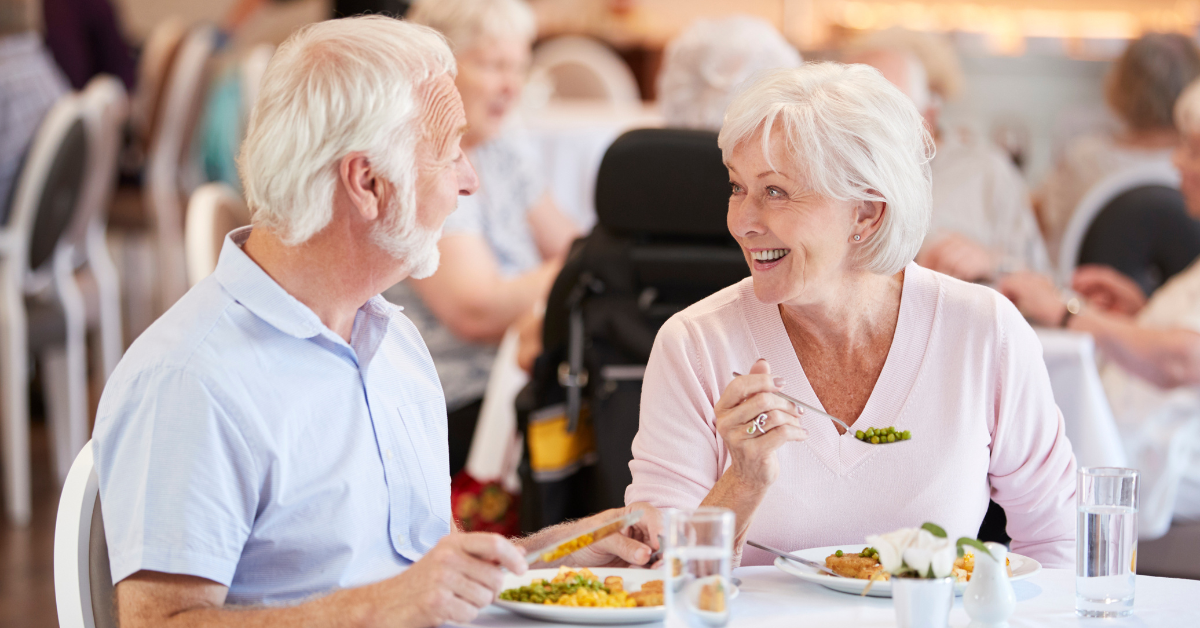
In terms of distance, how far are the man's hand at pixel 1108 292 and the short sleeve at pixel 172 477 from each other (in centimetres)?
252

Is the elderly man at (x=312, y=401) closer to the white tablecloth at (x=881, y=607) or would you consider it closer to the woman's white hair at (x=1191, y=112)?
the white tablecloth at (x=881, y=607)

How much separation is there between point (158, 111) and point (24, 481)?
2570 mm

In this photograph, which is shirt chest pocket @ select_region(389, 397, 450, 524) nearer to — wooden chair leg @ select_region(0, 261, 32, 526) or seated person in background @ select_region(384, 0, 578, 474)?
seated person in background @ select_region(384, 0, 578, 474)

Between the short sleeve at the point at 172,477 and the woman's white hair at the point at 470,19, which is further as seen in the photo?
the woman's white hair at the point at 470,19

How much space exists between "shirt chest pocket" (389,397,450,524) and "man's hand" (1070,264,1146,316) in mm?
2175

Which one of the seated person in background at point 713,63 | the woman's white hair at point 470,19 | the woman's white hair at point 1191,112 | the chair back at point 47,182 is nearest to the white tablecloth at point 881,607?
the woman's white hair at point 1191,112

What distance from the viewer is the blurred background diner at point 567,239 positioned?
2350 mm

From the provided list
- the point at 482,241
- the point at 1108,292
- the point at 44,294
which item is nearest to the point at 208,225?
the point at 482,241

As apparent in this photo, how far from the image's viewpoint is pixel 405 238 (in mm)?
1320

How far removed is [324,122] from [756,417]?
57cm

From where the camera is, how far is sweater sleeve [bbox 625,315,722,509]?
4.95ft

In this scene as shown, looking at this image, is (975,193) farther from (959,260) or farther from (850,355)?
(850,355)

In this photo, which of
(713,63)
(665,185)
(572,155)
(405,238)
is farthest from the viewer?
(572,155)

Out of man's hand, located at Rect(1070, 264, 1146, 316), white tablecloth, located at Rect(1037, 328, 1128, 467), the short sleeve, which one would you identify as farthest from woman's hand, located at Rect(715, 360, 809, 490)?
man's hand, located at Rect(1070, 264, 1146, 316)
